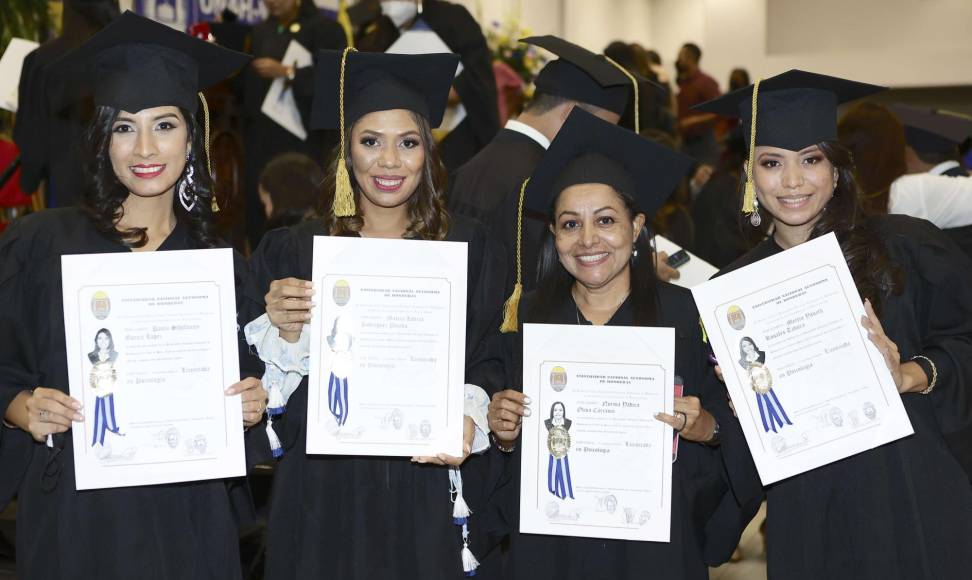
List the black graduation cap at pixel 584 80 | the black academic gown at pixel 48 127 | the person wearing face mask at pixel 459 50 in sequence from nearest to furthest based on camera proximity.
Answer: the black graduation cap at pixel 584 80 → the black academic gown at pixel 48 127 → the person wearing face mask at pixel 459 50

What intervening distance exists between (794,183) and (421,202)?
3.82 feet

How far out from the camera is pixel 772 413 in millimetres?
2947

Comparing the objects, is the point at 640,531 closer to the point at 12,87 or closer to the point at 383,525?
the point at 383,525

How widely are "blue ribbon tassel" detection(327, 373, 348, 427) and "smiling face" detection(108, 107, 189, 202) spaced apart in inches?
29.2

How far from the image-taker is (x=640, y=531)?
300 cm

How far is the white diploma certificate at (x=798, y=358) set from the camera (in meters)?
2.92

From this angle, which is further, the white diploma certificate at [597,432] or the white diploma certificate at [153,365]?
the white diploma certificate at [597,432]

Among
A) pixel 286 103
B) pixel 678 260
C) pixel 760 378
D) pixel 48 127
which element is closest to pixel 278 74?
pixel 286 103

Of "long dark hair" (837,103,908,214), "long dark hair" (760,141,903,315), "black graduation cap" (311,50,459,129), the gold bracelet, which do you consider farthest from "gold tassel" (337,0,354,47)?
the gold bracelet

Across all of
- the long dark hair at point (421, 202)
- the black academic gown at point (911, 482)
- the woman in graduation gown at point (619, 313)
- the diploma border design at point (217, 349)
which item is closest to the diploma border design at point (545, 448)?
the woman in graduation gown at point (619, 313)

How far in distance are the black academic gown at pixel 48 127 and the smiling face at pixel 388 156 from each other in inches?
139

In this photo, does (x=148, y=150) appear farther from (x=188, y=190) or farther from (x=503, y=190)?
(x=503, y=190)

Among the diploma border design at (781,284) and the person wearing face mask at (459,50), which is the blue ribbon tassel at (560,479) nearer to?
the diploma border design at (781,284)

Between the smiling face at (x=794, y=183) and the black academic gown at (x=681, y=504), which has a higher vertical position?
the smiling face at (x=794, y=183)
